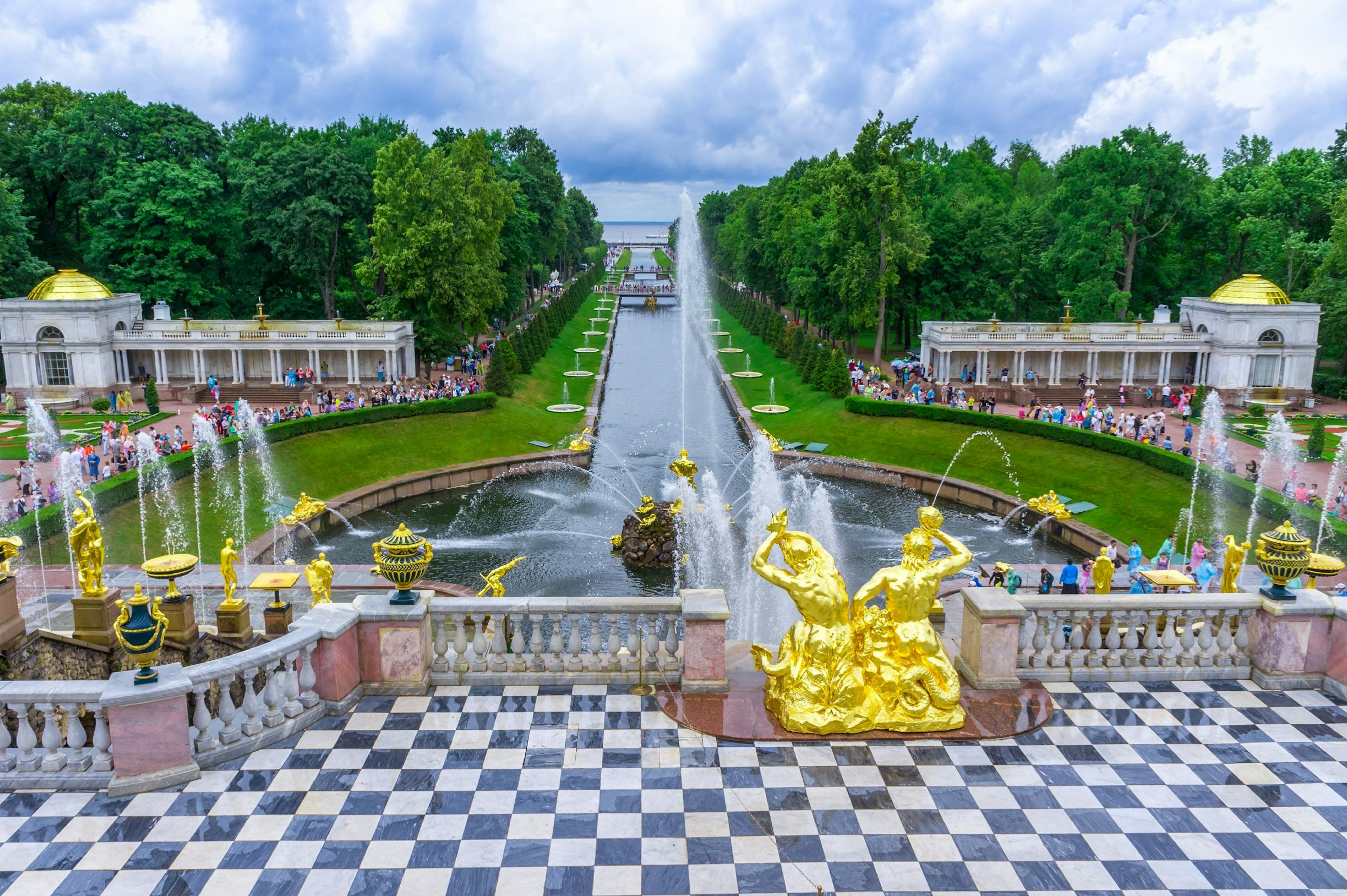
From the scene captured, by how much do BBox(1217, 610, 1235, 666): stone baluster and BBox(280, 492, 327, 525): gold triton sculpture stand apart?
94.5 ft

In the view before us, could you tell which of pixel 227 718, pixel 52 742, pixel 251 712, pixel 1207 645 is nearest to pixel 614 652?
pixel 251 712

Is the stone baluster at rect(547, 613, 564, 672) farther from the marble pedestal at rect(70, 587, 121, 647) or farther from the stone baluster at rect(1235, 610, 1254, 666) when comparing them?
the stone baluster at rect(1235, 610, 1254, 666)

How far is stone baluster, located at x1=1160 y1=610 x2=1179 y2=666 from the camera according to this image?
14414mm

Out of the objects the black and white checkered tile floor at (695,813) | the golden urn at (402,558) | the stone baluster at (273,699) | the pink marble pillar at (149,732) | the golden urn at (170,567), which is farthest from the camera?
the golden urn at (170,567)

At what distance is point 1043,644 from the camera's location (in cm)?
1447

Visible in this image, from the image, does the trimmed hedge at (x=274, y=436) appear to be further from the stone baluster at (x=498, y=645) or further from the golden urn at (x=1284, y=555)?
the golden urn at (x=1284, y=555)

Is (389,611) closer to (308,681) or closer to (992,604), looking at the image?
(308,681)

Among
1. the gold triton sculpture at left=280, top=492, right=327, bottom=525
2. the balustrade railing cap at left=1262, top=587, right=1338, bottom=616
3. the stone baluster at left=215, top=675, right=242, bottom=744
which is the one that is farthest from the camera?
the gold triton sculpture at left=280, top=492, right=327, bottom=525

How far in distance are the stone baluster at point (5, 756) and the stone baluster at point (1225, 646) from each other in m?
15.9

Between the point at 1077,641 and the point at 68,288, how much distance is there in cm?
5861

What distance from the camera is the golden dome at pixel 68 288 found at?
5544 centimetres

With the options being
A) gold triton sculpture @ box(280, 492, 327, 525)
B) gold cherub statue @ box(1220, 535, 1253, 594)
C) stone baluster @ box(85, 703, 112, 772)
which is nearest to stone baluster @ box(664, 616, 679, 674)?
stone baluster @ box(85, 703, 112, 772)

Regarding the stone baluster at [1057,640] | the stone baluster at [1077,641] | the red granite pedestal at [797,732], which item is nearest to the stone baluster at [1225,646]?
the stone baluster at [1077,641]

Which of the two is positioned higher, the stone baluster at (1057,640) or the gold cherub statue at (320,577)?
the stone baluster at (1057,640)
